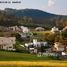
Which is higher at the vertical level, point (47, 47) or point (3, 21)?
point (3, 21)

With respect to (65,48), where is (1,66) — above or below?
above

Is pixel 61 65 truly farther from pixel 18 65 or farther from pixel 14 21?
pixel 14 21

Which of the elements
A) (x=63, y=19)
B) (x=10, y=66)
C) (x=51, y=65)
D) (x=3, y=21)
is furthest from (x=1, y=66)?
(x=63, y=19)

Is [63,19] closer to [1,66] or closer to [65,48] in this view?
[65,48]

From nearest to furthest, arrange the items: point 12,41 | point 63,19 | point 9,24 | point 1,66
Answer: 1. point 1,66
2. point 12,41
3. point 9,24
4. point 63,19

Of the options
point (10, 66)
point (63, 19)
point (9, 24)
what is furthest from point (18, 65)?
point (63, 19)

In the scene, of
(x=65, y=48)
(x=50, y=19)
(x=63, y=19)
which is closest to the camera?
(x=65, y=48)

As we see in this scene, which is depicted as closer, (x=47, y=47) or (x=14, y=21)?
(x=47, y=47)

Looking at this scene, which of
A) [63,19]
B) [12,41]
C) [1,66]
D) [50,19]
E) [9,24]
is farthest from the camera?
[50,19]

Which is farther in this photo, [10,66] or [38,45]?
[38,45]
